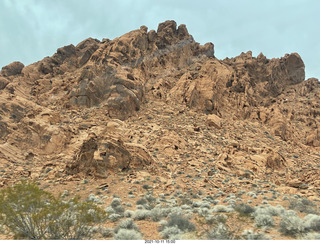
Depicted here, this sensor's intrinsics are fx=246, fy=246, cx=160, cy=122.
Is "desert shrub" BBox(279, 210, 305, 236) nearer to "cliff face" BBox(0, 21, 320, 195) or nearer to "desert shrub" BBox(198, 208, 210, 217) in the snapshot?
"desert shrub" BBox(198, 208, 210, 217)

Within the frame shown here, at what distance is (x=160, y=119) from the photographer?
33.2 metres

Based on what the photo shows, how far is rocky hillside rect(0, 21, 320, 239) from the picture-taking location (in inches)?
830

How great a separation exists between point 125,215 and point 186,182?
8053 mm

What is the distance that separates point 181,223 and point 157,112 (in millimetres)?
24439

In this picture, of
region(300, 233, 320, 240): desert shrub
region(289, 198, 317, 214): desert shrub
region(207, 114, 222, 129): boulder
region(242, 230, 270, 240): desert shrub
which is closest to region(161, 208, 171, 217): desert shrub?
region(242, 230, 270, 240): desert shrub

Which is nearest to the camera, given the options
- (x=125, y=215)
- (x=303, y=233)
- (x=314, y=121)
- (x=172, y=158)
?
(x=303, y=233)

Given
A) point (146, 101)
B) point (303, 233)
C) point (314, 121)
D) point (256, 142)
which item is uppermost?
point (146, 101)

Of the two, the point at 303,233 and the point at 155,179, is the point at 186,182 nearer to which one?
the point at 155,179

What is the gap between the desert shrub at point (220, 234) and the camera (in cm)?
975

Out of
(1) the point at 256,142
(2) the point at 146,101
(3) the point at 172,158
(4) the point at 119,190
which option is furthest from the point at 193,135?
(4) the point at 119,190

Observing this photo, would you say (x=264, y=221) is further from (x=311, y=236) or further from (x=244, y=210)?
(x=311, y=236)

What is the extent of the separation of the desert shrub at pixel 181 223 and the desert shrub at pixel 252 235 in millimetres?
2197

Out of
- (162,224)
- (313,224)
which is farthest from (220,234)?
(313,224)

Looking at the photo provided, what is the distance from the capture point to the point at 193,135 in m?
30.2
